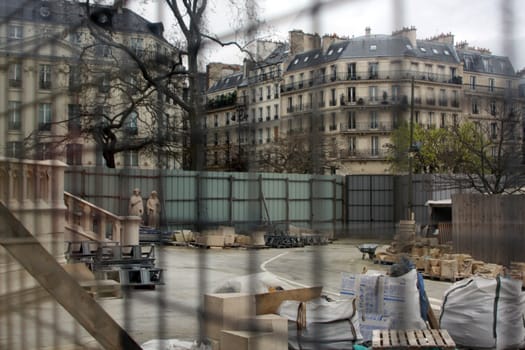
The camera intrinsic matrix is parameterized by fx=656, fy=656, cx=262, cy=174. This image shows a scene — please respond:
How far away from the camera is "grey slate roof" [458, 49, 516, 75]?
1.72ft

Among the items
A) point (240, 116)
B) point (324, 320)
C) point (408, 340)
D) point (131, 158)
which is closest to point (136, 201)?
point (131, 158)

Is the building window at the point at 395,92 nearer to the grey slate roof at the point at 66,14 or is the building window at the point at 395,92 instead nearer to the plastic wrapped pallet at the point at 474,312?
the grey slate roof at the point at 66,14

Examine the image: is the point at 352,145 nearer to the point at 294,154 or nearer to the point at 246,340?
the point at 294,154

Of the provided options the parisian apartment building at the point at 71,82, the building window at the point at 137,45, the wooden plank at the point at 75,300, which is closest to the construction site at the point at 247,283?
the wooden plank at the point at 75,300

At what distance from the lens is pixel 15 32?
1.52 m

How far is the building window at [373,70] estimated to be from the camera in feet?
1.88

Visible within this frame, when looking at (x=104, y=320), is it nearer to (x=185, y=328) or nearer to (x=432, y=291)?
(x=185, y=328)

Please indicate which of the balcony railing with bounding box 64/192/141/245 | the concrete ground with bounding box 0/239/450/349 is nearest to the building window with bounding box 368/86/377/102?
the concrete ground with bounding box 0/239/450/349

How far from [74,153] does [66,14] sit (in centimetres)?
28

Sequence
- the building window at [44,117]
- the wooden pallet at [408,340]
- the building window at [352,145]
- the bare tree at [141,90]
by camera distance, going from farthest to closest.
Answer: the wooden pallet at [408,340]
the building window at [44,117]
the bare tree at [141,90]
the building window at [352,145]

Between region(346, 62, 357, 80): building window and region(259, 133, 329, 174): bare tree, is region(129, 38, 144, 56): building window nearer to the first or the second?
region(259, 133, 329, 174): bare tree

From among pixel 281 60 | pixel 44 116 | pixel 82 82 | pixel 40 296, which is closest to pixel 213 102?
pixel 281 60

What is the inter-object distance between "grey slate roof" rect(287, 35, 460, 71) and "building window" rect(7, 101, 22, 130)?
1.12 meters

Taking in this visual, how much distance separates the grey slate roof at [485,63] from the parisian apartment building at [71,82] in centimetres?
51
